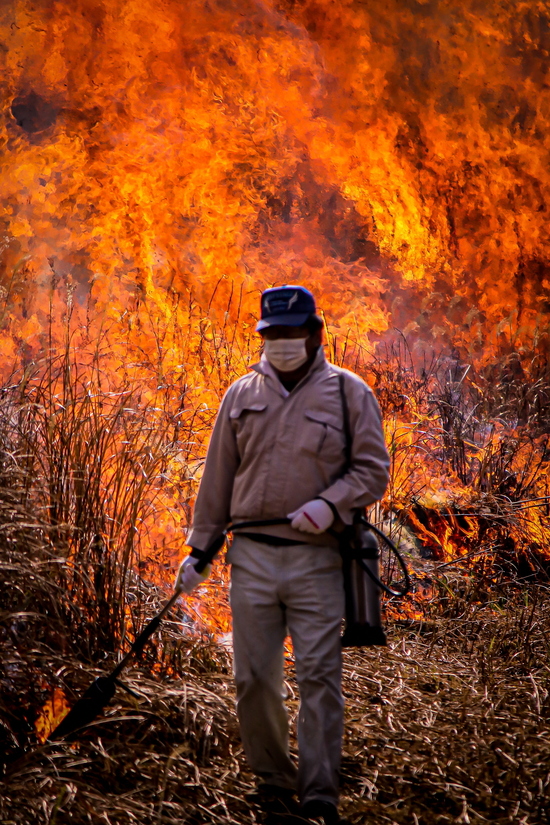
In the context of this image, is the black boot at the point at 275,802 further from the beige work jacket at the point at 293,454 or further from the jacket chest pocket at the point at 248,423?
the jacket chest pocket at the point at 248,423

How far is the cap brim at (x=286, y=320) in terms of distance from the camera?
106 inches

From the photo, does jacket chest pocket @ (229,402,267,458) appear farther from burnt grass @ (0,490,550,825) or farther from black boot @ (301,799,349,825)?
black boot @ (301,799,349,825)

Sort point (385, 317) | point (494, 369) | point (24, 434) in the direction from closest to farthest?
point (24, 434), point (494, 369), point (385, 317)

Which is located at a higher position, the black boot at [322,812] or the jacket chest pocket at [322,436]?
the jacket chest pocket at [322,436]

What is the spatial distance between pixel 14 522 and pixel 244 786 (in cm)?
119

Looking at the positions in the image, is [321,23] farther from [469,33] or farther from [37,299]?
[37,299]

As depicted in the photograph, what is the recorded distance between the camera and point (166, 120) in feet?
28.6

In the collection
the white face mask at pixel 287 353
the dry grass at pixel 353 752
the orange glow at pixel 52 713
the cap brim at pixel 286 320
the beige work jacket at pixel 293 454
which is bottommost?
the dry grass at pixel 353 752

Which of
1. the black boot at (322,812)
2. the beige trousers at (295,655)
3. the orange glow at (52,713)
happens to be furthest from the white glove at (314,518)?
the orange glow at (52,713)

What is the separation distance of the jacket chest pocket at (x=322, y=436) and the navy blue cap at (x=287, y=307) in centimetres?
31

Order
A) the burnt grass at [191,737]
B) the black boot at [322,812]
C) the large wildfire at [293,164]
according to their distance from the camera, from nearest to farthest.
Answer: the black boot at [322,812], the burnt grass at [191,737], the large wildfire at [293,164]

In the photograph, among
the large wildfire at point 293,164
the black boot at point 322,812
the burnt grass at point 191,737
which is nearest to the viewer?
the black boot at point 322,812

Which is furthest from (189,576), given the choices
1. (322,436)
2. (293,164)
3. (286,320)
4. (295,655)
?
(293,164)

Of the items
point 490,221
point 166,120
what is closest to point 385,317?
point 490,221
